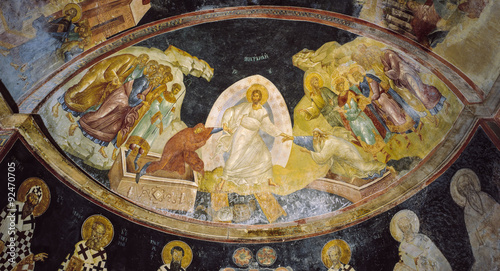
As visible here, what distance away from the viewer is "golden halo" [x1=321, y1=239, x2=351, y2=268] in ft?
33.7

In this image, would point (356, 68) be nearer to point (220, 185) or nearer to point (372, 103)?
point (372, 103)

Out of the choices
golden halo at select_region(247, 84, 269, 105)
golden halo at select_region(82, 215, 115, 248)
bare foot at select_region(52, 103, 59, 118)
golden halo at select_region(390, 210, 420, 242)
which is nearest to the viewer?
bare foot at select_region(52, 103, 59, 118)

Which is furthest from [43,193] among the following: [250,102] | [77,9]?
[250,102]

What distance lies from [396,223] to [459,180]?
1.58 m

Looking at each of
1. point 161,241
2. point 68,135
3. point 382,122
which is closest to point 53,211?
point 68,135

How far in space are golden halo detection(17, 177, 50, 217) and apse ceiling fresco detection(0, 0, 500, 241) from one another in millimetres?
475

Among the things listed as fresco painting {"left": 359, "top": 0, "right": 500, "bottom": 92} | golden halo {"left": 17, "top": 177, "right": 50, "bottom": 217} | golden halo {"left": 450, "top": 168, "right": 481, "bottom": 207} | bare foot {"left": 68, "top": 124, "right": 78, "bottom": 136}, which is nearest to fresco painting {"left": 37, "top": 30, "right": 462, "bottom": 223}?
bare foot {"left": 68, "top": 124, "right": 78, "bottom": 136}

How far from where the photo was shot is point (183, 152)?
10812 millimetres

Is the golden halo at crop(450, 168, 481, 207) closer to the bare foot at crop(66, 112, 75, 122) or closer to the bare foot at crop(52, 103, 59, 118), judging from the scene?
the bare foot at crop(66, 112, 75, 122)

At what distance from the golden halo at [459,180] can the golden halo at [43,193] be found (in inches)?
306

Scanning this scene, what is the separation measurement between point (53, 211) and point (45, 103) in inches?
80.4

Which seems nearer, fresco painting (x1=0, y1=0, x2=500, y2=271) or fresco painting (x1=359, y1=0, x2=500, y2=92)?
fresco painting (x1=359, y1=0, x2=500, y2=92)

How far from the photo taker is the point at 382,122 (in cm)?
1034

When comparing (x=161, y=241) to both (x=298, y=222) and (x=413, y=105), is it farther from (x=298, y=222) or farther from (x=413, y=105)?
(x=413, y=105)
